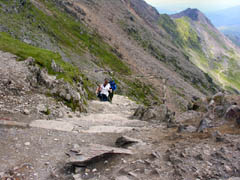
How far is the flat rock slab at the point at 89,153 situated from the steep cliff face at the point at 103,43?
102ft

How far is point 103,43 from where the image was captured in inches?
3858

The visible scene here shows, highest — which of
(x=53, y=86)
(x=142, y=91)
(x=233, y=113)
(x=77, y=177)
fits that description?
(x=233, y=113)

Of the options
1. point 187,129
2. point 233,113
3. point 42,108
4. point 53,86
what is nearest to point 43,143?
point 42,108

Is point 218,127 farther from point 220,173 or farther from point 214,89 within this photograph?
point 214,89

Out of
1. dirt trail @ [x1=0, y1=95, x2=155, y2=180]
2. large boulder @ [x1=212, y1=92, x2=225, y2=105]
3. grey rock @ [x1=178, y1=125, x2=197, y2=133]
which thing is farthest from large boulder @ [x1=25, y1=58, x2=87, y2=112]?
large boulder @ [x1=212, y1=92, x2=225, y2=105]

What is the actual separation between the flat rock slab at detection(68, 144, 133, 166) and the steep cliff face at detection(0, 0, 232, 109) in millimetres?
31029

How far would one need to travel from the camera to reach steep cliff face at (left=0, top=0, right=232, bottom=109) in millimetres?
54000

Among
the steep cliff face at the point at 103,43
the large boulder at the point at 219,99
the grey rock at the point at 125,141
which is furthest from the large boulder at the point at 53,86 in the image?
the steep cliff face at the point at 103,43

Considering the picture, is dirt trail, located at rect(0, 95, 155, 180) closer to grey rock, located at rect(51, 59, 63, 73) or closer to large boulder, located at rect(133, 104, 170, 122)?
large boulder, located at rect(133, 104, 170, 122)

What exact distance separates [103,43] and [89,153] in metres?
93.0

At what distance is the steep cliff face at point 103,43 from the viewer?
5400 cm

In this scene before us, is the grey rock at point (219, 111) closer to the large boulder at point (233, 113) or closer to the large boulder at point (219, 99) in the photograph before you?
the large boulder at point (233, 113)

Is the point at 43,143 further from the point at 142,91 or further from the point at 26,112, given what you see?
the point at 142,91

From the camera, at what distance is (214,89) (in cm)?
15362
